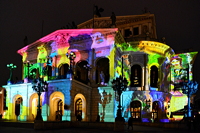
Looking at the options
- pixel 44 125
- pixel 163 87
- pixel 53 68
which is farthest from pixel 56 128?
pixel 163 87

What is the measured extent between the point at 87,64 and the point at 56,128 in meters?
13.0

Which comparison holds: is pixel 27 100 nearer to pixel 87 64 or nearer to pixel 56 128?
pixel 87 64

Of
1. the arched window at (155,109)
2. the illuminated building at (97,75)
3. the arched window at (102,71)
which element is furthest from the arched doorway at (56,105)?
the arched window at (155,109)

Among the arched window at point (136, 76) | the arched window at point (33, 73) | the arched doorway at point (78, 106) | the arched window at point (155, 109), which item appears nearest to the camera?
the arched doorway at point (78, 106)

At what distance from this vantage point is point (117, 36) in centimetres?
3484

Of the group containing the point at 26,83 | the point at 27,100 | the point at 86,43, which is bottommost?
the point at 27,100

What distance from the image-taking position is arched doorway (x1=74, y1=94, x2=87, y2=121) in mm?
33156

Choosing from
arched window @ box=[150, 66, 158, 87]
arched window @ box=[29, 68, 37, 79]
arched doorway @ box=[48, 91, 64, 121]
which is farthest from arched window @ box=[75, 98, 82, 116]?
arched window @ box=[150, 66, 158, 87]

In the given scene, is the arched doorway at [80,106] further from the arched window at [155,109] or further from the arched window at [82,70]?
the arched window at [155,109]

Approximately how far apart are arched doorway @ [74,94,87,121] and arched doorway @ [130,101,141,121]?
7.63 meters

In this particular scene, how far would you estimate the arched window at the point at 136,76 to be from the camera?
38125 mm

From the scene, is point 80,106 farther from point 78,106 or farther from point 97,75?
point 97,75

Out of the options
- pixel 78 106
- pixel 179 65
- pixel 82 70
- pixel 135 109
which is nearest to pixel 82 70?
pixel 82 70

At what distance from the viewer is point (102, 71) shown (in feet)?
118
